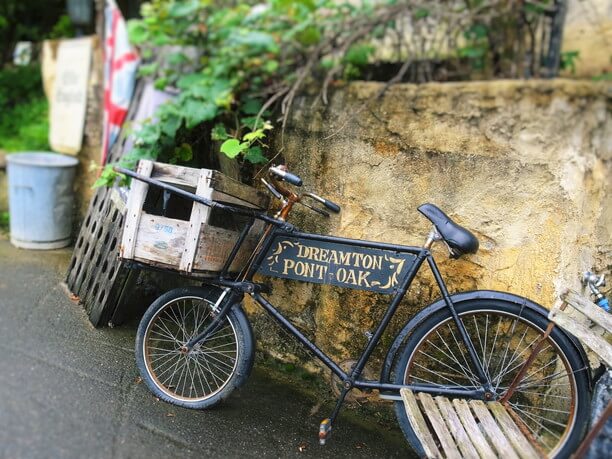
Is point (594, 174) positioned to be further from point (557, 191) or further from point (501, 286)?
point (501, 286)

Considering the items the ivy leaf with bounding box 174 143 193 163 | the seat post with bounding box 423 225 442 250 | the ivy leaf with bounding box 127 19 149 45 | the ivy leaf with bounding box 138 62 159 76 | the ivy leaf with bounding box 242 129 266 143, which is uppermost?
the ivy leaf with bounding box 127 19 149 45

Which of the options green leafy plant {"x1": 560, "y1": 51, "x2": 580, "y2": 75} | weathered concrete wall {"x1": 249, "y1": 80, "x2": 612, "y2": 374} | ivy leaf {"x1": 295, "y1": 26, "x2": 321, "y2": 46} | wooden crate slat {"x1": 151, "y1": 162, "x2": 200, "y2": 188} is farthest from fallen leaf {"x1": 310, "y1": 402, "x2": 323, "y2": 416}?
green leafy plant {"x1": 560, "y1": 51, "x2": 580, "y2": 75}

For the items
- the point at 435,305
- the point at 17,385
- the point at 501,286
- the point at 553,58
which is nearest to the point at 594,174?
the point at 501,286

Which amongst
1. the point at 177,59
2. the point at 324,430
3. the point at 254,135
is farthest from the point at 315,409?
the point at 177,59

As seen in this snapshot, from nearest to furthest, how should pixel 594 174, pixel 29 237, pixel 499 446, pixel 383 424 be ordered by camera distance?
pixel 499 446 → pixel 594 174 → pixel 383 424 → pixel 29 237

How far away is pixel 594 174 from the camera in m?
2.72

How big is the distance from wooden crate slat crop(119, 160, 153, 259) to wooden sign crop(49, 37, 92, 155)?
10.6 feet

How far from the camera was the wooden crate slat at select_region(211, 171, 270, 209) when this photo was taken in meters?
2.89

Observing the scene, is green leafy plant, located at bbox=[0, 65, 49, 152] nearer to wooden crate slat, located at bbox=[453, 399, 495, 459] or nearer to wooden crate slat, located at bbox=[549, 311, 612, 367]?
wooden crate slat, located at bbox=[453, 399, 495, 459]

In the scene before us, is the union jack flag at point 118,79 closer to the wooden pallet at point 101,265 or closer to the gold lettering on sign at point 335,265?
the wooden pallet at point 101,265

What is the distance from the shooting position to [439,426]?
2664mm

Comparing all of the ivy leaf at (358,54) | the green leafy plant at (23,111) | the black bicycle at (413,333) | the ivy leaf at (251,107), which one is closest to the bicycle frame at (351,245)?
the black bicycle at (413,333)

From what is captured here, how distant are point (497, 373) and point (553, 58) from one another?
2561mm

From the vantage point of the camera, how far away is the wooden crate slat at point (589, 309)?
→ 2.53 m
